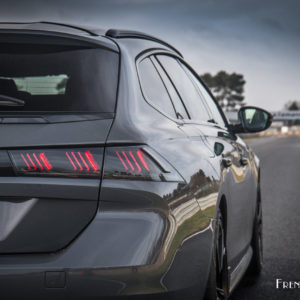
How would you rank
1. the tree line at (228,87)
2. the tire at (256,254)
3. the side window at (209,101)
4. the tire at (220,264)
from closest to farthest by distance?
the tire at (220,264) → the side window at (209,101) → the tire at (256,254) → the tree line at (228,87)

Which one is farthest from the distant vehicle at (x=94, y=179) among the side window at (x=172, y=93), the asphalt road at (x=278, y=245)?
the asphalt road at (x=278, y=245)

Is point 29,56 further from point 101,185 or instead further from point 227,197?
point 227,197

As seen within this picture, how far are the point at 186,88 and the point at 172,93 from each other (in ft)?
1.54

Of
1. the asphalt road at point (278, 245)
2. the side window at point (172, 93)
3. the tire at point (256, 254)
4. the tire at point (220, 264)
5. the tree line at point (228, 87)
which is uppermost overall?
the side window at point (172, 93)

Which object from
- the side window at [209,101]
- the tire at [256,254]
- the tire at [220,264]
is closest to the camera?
the tire at [220,264]

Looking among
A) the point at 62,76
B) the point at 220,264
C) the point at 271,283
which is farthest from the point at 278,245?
the point at 62,76

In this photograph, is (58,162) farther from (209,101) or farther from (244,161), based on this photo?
(209,101)

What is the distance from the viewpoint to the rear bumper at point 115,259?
8.41 feet

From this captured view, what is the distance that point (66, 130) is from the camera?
2711 millimetres

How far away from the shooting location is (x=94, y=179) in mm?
2666

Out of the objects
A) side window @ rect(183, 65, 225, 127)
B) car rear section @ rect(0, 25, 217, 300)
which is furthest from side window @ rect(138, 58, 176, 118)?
side window @ rect(183, 65, 225, 127)

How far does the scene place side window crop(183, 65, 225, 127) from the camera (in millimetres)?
4621

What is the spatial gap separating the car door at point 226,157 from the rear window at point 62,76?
0.76 m

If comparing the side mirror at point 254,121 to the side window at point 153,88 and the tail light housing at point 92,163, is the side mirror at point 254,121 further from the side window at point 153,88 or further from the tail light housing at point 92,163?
the tail light housing at point 92,163
